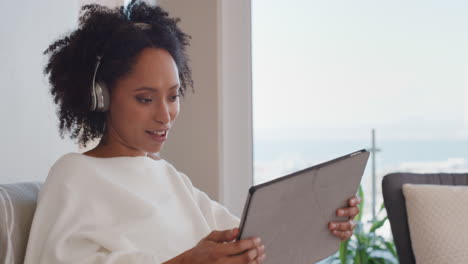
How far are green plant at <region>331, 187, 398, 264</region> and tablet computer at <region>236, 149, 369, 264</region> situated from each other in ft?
4.60

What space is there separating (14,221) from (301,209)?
1.92 ft

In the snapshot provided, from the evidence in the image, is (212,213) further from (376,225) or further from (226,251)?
(376,225)

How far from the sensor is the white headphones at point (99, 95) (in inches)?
52.3

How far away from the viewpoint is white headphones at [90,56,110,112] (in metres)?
1.33

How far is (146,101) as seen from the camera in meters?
1.33

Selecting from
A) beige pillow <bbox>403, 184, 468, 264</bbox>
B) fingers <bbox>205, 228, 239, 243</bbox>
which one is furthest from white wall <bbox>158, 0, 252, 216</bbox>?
fingers <bbox>205, 228, 239, 243</bbox>

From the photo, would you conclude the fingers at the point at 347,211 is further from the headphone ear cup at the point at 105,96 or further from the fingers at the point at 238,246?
the headphone ear cup at the point at 105,96

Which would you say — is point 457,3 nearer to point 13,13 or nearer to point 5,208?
point 13,13

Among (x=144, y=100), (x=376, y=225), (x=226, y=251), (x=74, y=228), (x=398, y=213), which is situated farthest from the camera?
(x=376, y=225)

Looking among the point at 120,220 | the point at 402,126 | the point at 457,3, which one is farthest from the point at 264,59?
the point at 120,220

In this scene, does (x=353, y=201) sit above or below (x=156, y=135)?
below

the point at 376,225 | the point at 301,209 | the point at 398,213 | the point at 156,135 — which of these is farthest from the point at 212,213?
the point at 376,225

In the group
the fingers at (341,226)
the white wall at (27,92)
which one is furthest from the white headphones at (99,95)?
the fingers at (341,226)

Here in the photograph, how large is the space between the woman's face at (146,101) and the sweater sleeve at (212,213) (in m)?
0.26
